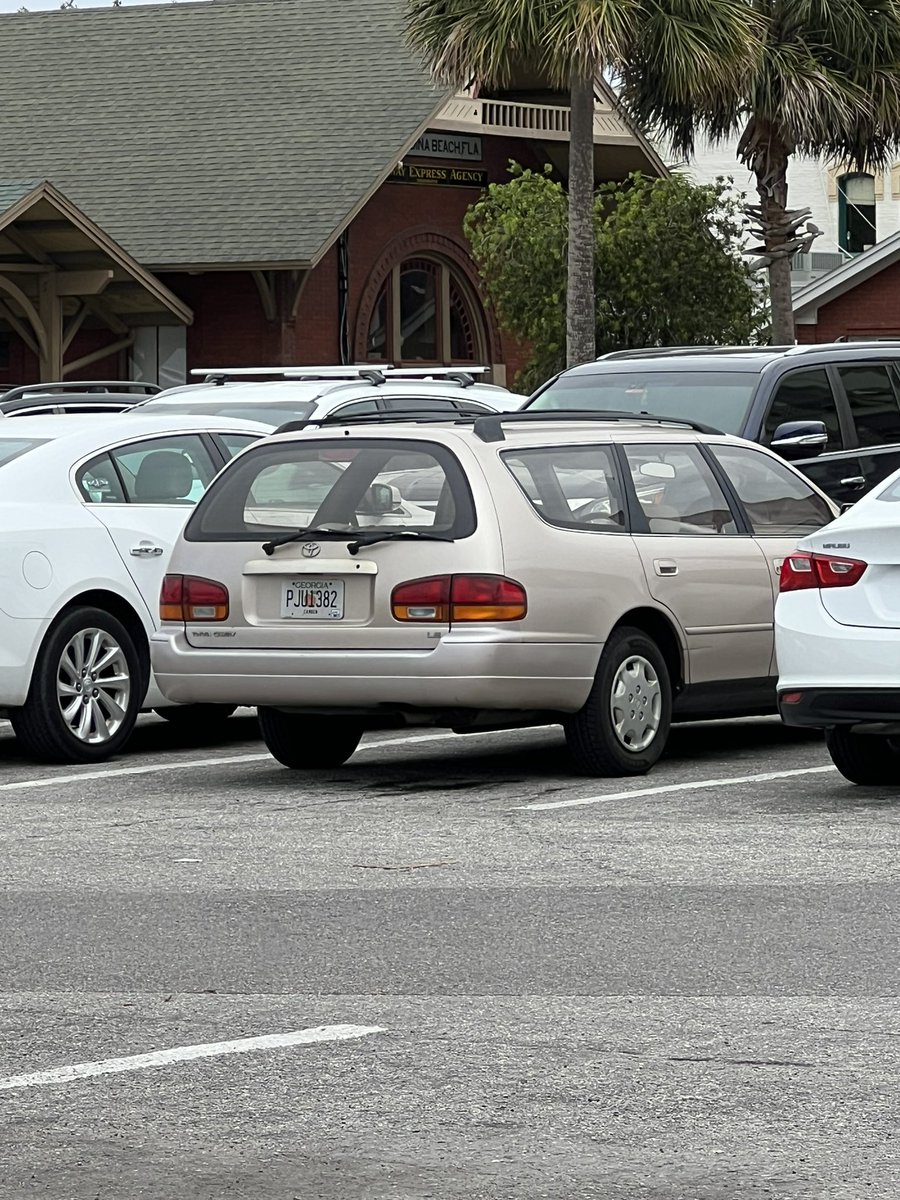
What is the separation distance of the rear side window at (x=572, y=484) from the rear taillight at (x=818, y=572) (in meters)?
1.05

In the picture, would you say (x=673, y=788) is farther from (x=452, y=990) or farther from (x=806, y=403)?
(x=806, y=403)

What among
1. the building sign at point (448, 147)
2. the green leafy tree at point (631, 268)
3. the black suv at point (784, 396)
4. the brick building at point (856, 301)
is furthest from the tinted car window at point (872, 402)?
the brick building at point (856, 301)

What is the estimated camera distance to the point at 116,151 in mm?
38469

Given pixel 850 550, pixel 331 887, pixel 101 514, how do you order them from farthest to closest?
pixel 101 514 → pixel 850 550 → pixel 331 887

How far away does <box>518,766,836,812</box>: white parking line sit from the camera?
10.2 meters

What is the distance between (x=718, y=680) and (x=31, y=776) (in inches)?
126

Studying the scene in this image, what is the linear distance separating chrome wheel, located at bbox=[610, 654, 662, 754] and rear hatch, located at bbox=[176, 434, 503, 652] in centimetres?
87

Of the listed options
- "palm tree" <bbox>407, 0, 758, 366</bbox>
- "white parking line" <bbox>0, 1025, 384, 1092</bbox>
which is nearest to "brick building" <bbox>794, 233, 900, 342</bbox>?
"palm tree" <bbox>407, 0, 758, 366</bbox>

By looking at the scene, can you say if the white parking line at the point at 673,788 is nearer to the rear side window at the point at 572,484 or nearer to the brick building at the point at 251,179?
the rear side window at the point at 572,484

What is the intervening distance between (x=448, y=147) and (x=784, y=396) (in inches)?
979

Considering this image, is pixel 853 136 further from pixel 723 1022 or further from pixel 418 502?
pixel 723 1022

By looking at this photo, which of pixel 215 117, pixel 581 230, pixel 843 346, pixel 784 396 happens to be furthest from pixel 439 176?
pixel 784 396

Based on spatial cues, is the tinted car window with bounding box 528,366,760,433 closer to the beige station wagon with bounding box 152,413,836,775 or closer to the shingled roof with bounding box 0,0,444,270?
the beige station wagon with bounding box 152,413,836,775

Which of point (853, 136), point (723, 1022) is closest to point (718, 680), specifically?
point (723, 1022)
